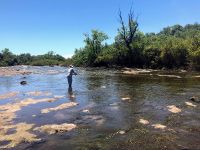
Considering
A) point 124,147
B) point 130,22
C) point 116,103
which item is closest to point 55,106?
point 116,103

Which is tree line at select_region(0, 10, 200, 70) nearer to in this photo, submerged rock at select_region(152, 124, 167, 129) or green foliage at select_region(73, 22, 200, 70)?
green foliage at select_region(73, 22, 200, 70)

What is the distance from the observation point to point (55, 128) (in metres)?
15.5

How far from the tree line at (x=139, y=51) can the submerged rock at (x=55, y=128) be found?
4794 cm

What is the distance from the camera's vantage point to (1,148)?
1271cm

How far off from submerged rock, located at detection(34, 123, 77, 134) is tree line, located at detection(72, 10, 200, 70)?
47944mm

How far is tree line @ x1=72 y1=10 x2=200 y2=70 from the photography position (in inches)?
2634

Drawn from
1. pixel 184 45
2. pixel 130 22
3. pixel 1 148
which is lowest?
pixel 1 148

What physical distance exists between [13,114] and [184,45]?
5411 cm

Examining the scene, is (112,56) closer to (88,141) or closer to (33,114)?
(33,114)

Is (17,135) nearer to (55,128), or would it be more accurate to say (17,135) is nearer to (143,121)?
(55,128)

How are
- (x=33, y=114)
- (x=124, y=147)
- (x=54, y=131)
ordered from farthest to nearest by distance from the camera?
(x=33, y=114), (x=54, y=131), (x=124, y=147)

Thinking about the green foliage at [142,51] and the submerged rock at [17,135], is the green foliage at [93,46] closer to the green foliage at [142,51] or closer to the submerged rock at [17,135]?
the green foliage at [142,51]

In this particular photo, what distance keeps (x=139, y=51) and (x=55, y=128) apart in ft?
225

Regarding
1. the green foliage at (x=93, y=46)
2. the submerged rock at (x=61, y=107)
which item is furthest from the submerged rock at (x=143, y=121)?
the green foliage at (x=93, y=46)
